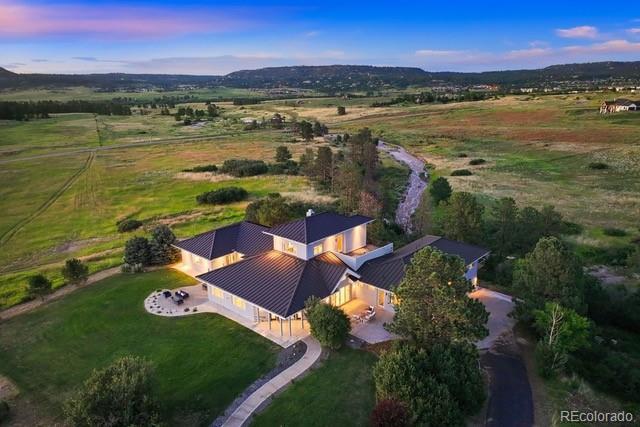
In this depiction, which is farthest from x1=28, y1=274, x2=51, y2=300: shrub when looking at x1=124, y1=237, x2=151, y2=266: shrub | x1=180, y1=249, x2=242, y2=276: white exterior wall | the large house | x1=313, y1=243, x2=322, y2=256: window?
x1=313, y1=243, x2=322, y2=256: window

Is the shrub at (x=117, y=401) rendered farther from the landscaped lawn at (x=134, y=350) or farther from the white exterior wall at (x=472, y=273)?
the white exterior wall at (x=472, y=273)

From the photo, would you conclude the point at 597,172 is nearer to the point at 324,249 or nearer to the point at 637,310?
the point at 637,310

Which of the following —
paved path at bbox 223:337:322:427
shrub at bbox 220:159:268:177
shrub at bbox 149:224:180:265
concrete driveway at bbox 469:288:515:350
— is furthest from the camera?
shrub at bbox 220:159:268:177

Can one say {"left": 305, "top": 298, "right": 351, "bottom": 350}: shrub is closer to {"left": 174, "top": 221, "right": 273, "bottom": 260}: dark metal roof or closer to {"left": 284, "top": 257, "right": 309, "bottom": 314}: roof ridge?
{"left": 284, "top": 257, "right": 309, "bottom": 314}: roof ridge

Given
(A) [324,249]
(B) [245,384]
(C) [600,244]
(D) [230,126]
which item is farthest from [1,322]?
(D) [230,126]

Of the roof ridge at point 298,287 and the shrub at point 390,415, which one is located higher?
the roof ridge at point 298,287

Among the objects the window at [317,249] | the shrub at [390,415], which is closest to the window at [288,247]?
the window at [317,249]
